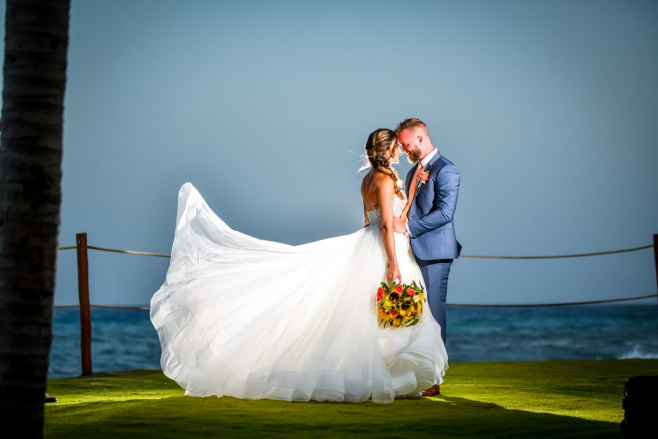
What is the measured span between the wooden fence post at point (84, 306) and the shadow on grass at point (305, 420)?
75.6 inches

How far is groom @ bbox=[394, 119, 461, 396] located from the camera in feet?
14.9

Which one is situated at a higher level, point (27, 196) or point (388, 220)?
point (388, 220)

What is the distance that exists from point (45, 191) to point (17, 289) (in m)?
0.28

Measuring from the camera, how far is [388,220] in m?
4.36

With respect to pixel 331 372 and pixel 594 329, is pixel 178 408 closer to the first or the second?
pixel 331 372

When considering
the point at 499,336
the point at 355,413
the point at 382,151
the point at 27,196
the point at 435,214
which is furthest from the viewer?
the point at 499,336

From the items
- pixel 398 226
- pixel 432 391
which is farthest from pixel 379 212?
pixel 432 391

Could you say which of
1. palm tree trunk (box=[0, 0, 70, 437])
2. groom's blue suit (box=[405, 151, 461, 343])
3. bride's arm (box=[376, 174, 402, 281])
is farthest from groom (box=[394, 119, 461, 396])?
palm tree trunk (box=[0, 0, 70, 437])

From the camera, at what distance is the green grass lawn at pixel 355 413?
10.4 feet

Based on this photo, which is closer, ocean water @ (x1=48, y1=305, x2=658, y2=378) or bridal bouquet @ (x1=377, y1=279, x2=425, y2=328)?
bridal bouquet @ (x1=377, y1=279, x2=425, y2=328)

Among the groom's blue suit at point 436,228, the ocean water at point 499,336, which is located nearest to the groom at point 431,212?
the groom's blue suit at point 436,228

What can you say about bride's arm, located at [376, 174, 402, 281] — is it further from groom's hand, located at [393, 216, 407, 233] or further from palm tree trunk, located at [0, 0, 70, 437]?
palm tree trunk, located at [0, 0, 70, 437]

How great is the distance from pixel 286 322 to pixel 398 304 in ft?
2.00

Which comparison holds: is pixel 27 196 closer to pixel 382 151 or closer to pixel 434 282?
pixel 382 151
